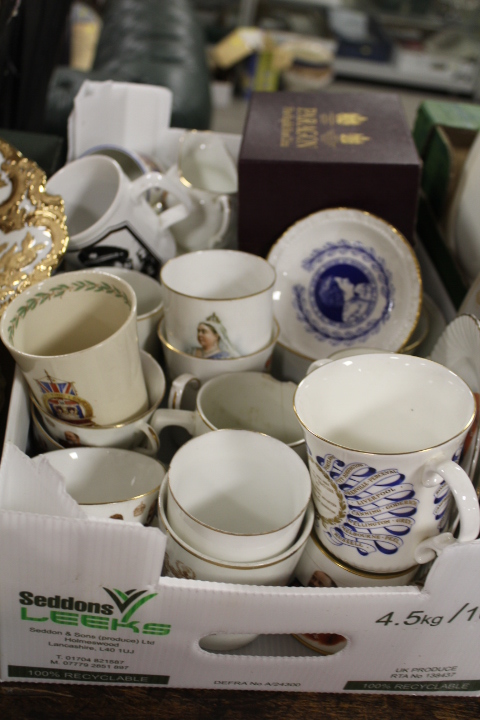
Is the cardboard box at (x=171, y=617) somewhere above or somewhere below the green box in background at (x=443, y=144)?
below

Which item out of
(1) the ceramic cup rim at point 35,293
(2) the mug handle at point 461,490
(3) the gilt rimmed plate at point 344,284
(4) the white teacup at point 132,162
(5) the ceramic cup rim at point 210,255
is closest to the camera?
(2) the mug handle at point 461,490

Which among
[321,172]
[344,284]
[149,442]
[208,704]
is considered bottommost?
[208,704]

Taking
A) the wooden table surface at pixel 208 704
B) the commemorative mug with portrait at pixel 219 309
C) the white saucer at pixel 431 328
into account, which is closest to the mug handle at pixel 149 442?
the commemorative mug with portrait at pixel 219 309

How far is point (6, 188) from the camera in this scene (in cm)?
76

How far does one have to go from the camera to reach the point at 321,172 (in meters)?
0.77

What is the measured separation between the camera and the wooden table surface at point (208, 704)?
535 mm

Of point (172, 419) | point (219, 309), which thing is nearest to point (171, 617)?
point (172, 419)

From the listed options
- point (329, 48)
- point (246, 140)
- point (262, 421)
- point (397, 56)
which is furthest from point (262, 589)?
point (397, 56)

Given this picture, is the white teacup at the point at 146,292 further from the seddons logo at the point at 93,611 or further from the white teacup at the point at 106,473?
the seddons logo at the point at 93,611

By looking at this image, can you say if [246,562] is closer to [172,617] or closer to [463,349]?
[172,617]

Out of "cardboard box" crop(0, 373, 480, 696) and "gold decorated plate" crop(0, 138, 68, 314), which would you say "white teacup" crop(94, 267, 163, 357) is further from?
"cardboard box" crop(0, 373, 480, 696)

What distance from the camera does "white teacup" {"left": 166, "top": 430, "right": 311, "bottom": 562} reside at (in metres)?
0.52

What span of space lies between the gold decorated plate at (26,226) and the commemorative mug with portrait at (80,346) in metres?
0.05

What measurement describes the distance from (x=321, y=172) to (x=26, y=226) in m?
0.35
